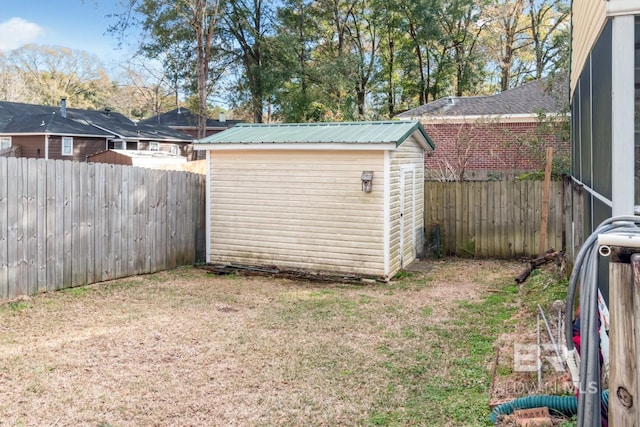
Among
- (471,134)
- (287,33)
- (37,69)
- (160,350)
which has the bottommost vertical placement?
(160,350)

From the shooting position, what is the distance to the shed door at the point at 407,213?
30.6ft

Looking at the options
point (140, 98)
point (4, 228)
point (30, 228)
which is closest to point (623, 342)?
point (4, 228)

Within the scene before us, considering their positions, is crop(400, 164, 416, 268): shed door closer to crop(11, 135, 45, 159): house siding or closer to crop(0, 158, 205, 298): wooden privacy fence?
crop(0, 158, 205, 298): wooden privacy fence

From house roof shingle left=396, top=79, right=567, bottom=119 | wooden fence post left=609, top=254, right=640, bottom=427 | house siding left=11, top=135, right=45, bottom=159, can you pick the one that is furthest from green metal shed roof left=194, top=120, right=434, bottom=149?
house siding left=11, top=135, right=45, bottom=159

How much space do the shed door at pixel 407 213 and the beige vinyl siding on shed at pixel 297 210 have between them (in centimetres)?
93

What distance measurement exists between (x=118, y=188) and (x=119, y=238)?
80 centimetres

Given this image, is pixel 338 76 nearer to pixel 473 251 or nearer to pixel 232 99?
pixel 232 99

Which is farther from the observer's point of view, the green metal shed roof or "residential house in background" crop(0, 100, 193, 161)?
"residential house in background" crop(0, 100, 193, 161)

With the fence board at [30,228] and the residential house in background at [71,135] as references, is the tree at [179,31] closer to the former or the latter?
the residential house in background at [71,135]

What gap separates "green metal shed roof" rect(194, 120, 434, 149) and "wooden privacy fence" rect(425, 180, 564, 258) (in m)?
1.50

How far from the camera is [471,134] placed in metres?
16.5

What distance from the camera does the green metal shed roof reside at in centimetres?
857

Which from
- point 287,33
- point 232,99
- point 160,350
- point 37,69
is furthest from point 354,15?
point 37,69

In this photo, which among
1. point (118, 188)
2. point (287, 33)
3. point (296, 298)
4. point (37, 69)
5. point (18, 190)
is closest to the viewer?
point (18, 190)
